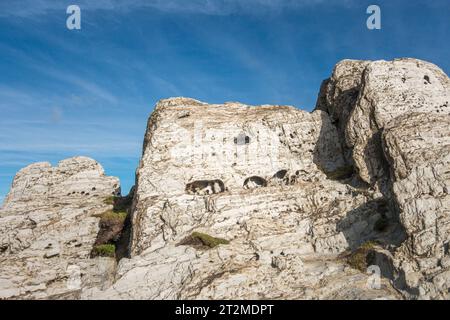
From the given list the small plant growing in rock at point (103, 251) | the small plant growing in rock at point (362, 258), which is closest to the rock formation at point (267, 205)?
the small plant growing in rock at point (362, 258)

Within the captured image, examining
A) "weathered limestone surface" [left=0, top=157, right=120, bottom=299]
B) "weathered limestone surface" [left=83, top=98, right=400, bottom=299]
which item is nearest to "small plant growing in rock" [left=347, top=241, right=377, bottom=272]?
"weathered limestone surface" [left=83, top=98, right=400, bottom=299]

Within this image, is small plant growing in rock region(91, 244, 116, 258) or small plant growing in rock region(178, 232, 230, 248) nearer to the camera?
small plant growing in rock region(178, 232, 230, 248)

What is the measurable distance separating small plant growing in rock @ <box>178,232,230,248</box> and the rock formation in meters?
0.16

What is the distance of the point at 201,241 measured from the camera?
3116cm

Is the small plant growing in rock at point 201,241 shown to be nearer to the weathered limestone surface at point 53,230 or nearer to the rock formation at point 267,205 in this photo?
the rock formation at point 267,205

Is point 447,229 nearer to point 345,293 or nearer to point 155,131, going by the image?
point 345,293

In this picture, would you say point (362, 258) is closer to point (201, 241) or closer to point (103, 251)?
point (201, 241)

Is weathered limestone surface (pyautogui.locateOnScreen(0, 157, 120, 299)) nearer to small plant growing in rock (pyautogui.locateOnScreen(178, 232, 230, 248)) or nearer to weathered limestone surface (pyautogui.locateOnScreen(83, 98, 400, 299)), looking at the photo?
weathered limestone surface (pyautogui.locateOnScreen(83, 98, 400, 299))

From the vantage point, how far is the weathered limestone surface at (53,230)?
3322 centimetres

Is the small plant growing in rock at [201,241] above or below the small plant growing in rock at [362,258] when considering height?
above

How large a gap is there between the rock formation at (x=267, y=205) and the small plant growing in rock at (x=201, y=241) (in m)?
0.16

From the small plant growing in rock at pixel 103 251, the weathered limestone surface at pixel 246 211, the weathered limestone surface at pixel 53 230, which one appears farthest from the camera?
the small plant growing in rock at pixel 103 251

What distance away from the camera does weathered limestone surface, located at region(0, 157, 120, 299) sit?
33.2m
